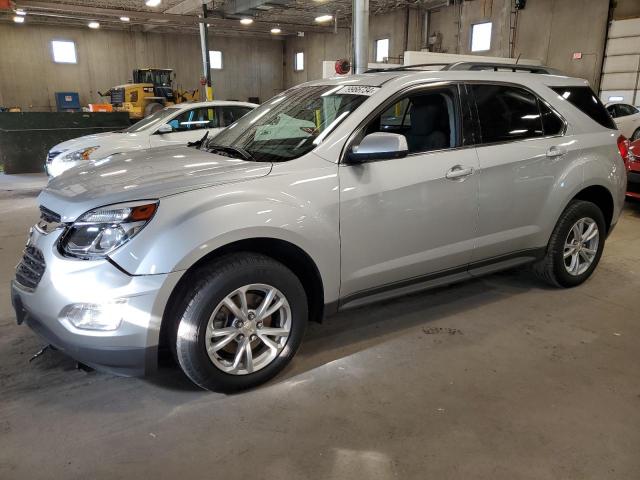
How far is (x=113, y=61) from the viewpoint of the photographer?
25984 millimetres

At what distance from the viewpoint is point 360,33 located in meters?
7.64

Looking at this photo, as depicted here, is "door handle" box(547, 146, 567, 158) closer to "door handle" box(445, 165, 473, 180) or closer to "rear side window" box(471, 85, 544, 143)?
"rear side window" box(471, 85, 544, 143)

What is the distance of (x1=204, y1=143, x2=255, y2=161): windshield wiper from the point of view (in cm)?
289

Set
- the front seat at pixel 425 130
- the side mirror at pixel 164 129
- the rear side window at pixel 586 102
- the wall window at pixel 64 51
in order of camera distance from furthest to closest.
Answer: the wall window at pixel 64 51
the side mirror at pixel 164 129
the rear side window at pixel 586 102
the front seat at pixel 425 130

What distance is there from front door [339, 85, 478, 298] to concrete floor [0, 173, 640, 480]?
48cm

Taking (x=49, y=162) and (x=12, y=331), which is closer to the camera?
(x=12, y=331)

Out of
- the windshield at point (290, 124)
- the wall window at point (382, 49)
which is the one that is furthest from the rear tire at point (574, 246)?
the wall window at point (382, 49)

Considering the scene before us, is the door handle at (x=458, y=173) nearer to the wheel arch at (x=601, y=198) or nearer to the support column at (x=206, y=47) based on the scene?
the wheel arch at (x=601, y=198)

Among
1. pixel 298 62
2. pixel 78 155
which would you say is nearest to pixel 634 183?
pixel 78 155

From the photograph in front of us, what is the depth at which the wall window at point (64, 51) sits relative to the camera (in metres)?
24.6

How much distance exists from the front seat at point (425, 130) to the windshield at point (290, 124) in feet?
1.89

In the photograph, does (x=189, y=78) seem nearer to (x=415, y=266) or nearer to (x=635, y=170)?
(x=635, y=170)

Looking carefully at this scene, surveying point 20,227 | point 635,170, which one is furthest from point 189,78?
point 635,170

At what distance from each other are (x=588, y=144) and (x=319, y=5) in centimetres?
1915
